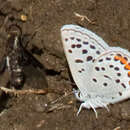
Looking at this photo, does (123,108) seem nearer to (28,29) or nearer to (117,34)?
(117,34)

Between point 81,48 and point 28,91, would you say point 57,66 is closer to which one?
point 28,91

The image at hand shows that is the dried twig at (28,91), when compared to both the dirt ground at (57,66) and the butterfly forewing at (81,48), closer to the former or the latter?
the dirt ground at (57,66)

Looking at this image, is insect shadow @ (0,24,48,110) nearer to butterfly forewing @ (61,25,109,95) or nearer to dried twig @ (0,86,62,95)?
dried twig @ (0,86,62,95)

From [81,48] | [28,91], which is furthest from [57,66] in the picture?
[81,48]

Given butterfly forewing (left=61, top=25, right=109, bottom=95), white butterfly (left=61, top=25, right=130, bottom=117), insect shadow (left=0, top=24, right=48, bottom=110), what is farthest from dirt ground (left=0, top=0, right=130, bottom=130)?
butterfly forewing (left=61, top=25, right=109, bottom=95)

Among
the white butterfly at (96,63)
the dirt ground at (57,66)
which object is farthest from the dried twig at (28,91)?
the white butterfly at (96,63)

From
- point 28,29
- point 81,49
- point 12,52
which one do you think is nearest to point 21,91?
point 12,52
